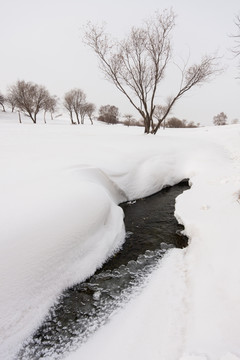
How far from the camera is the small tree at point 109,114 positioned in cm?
5294

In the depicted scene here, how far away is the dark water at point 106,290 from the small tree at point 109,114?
51.8 m

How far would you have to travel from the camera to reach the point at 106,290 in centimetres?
280

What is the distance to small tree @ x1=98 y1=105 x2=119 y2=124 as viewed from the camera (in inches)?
2084

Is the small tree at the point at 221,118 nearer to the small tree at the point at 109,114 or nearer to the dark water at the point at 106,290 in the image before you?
the small tree at the point at 109,114

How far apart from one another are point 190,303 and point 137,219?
2.71 metres

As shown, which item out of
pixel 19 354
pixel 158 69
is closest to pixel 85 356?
pixel 19 354

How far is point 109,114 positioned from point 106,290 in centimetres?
5446

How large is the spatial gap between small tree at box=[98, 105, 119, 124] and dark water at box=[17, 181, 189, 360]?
5177 cm

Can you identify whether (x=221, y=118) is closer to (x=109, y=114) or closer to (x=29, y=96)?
(x=109, y=114)

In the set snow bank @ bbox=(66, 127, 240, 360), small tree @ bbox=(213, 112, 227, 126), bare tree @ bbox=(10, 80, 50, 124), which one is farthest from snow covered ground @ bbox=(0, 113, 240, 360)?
small tree @ bbox=(213, 112, 227, 126)

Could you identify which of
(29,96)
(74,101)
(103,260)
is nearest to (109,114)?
(74,101)

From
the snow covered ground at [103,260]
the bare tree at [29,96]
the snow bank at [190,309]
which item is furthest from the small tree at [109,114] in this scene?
the snow bank at [190,309]

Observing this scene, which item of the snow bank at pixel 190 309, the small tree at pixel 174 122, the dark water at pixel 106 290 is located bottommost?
the dark water at pixel 106 290

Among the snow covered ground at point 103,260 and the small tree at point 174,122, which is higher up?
the small tree at point 174,122
